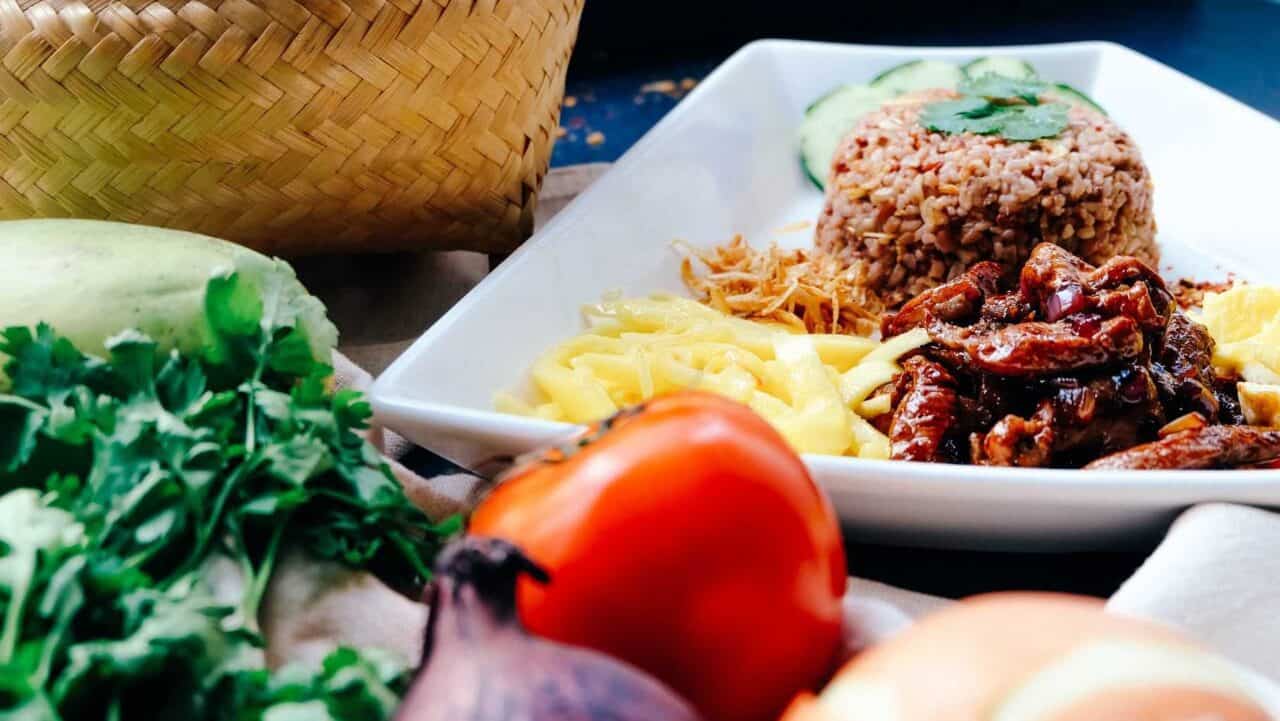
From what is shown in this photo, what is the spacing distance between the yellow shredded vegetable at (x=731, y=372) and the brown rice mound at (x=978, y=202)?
399 millimetres

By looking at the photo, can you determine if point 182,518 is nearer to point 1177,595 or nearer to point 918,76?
point 1177,595

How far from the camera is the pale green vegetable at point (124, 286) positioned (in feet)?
4.43

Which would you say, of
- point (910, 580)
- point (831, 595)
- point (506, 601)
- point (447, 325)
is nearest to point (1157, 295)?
point (910, 580)

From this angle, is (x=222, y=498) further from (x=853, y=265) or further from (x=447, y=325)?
(x=853, y=265)

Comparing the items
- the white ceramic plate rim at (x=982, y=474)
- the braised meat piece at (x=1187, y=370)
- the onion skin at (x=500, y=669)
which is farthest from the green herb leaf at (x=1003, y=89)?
the onion skin at (x=500, y=669)

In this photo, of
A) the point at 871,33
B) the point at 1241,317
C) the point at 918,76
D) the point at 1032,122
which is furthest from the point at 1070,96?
the point at 871,33

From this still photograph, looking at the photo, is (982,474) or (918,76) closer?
(982,474)

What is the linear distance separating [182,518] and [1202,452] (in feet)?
3.81

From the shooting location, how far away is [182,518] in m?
1.02

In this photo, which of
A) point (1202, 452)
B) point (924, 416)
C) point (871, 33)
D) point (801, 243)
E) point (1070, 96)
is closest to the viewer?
point (1202, 452)

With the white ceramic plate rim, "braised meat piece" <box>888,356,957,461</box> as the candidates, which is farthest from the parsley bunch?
"braised meat piece" <box>888,356,957,461</box>

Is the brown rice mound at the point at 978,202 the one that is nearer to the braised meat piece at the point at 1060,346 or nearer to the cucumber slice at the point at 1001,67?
the cucumber slice at the point at 1001,67

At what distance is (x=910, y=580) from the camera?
1440 mm

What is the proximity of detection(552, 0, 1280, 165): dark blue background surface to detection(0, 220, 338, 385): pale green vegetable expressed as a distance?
73.6 inches
